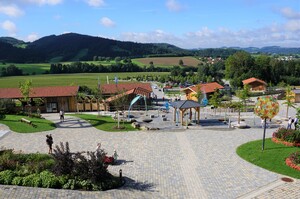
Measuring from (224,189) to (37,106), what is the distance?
3535 cm

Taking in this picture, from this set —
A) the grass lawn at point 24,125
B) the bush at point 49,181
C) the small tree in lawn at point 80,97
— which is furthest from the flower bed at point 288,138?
the small tree in lawn at point 80,97

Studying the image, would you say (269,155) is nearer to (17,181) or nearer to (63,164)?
(63,164)

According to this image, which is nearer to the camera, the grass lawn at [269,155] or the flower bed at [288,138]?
the grass lawn at [269,155]

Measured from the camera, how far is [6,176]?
15672mm

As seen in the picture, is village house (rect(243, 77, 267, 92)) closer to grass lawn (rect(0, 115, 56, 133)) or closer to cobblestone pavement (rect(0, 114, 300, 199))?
cobblestone pavement (rect(0, 114, 300, 199))

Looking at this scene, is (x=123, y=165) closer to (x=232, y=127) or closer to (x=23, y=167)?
(x=23, y=167)

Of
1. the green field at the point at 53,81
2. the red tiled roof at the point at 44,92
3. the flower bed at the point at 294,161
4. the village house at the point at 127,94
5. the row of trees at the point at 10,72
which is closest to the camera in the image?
the flower bed at the point at 294,161

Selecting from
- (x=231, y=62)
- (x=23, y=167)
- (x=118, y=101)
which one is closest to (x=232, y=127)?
(x=118, y=101)

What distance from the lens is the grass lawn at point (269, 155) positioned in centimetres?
1899

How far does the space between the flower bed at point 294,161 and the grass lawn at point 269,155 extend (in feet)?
0.95

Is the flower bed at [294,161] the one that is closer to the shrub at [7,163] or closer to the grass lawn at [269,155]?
the grass lawn at [269,155]

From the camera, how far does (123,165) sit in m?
20.0

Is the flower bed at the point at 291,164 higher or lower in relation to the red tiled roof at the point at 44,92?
lower

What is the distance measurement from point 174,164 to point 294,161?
7.91m
